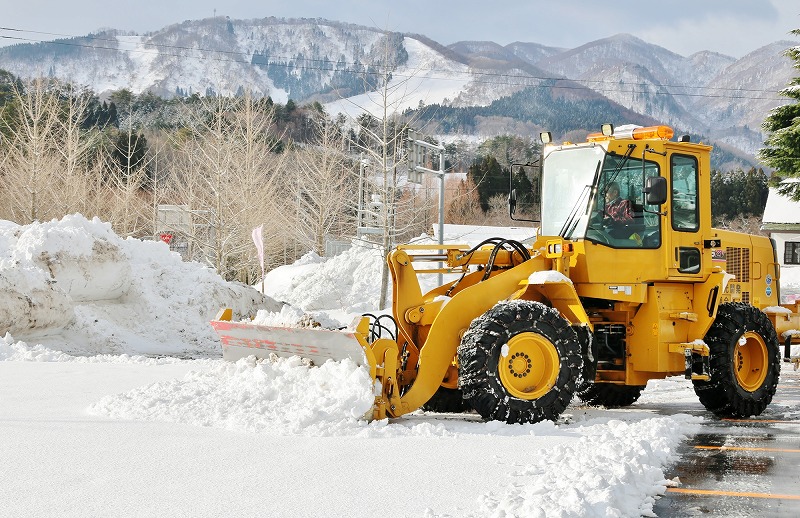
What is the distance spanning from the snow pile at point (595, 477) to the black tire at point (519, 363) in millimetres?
492

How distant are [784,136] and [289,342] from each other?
20645 millimetres

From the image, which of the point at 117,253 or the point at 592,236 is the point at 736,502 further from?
the point at 117,253

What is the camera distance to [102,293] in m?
19.2

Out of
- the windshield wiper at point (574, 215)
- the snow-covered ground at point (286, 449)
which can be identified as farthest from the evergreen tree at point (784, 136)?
the windshield wiper at point (574, 215)

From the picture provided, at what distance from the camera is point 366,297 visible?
112 ft

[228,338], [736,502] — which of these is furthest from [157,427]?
[736,502]

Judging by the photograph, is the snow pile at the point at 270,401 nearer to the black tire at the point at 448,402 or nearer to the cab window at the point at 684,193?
the black tire at the point at 448,402

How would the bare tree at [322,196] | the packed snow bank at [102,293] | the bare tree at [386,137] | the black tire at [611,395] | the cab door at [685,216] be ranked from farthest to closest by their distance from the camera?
the bare tree at [322,196] → the bare tree at [386,137] → the packed snow bank at [102,293] → the black tire at [611,395] → the cab door at [685,216]

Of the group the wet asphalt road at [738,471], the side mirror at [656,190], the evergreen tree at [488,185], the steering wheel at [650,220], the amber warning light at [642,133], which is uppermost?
the evergreen tree at [488,185]

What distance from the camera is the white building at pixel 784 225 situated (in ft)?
154

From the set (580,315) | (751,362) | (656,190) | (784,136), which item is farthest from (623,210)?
(784,136)

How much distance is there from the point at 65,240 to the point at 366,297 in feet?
55.8

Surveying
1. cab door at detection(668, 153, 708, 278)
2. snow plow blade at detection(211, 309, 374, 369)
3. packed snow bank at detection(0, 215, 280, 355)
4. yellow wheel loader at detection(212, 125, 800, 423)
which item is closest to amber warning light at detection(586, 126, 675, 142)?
yellow wheel loader at detection(212, 125, 800, 423)

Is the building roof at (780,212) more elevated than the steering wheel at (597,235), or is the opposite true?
the building roof at (780,212)
